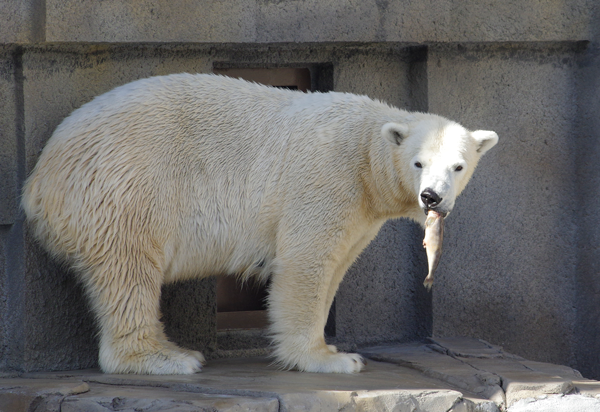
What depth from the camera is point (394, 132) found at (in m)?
4.02

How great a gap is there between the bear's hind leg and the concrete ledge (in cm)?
13

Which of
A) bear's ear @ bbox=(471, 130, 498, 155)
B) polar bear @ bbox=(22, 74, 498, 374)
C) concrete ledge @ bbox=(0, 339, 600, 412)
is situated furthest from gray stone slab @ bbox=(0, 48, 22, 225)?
bear's ear @ bbox=(471, 130, 498, 155)

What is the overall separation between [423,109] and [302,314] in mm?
1976

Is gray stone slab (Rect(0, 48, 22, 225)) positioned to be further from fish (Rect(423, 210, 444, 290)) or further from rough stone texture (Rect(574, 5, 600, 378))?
rough stone texture (Rect(574, 5, 600, 378))

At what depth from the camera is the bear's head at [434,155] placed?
371 centimetres

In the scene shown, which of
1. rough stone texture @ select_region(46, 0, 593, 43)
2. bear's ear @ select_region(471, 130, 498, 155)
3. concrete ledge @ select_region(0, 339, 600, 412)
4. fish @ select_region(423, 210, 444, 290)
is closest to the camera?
concrete ledge @ select_region(0, 339, 600, 412)

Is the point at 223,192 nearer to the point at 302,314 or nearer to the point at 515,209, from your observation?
the point at 302,314

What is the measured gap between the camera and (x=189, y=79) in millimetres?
4328

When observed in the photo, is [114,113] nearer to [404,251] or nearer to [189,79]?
[189,79]

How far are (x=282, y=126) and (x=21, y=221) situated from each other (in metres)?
1.71

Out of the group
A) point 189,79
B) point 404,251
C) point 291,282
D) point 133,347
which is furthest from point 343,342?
point 189,79

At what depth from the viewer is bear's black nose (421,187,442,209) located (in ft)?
12.0

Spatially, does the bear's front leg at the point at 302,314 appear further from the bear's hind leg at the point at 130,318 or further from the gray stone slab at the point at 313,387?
the bear's hind leg at the point at 130,318

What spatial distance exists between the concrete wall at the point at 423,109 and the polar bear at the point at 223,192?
39 cm
